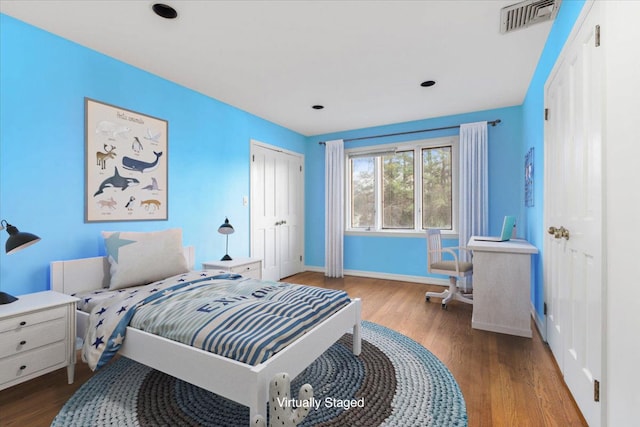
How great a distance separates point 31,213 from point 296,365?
2.25 m

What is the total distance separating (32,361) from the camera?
1.78 metres

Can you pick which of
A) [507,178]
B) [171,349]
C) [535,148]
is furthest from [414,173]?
[171,349]

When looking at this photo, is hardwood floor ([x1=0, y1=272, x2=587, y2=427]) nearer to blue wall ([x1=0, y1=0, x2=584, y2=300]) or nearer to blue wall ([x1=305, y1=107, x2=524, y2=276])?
blue wall ([x1=0, y1=0, x2=584, y2=300])

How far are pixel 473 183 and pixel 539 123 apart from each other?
4.51 ft

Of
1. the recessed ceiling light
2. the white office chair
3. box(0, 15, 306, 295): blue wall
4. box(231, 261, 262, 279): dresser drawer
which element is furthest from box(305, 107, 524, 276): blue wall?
the recessed ceiling light

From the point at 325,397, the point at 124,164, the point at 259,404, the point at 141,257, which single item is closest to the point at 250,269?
the point at 141,257

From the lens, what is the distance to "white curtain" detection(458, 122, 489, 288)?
4062mm

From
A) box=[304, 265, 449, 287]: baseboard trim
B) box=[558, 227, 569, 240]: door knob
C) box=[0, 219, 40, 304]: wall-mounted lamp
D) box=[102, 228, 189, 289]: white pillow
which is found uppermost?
box=[558, 227, 569, 240]: door knob

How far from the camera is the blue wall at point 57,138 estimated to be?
2.10 meters

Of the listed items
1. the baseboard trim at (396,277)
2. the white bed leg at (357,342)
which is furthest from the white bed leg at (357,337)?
the baseboard trim at (396,277)

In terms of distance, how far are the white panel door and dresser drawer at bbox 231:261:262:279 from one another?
281 centimetres

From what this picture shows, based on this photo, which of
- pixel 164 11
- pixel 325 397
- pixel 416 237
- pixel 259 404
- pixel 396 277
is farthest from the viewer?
pixel 396 277

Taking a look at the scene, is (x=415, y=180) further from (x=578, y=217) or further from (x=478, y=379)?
(x=478, y=379)

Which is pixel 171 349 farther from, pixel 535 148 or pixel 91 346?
pixel 535 148
